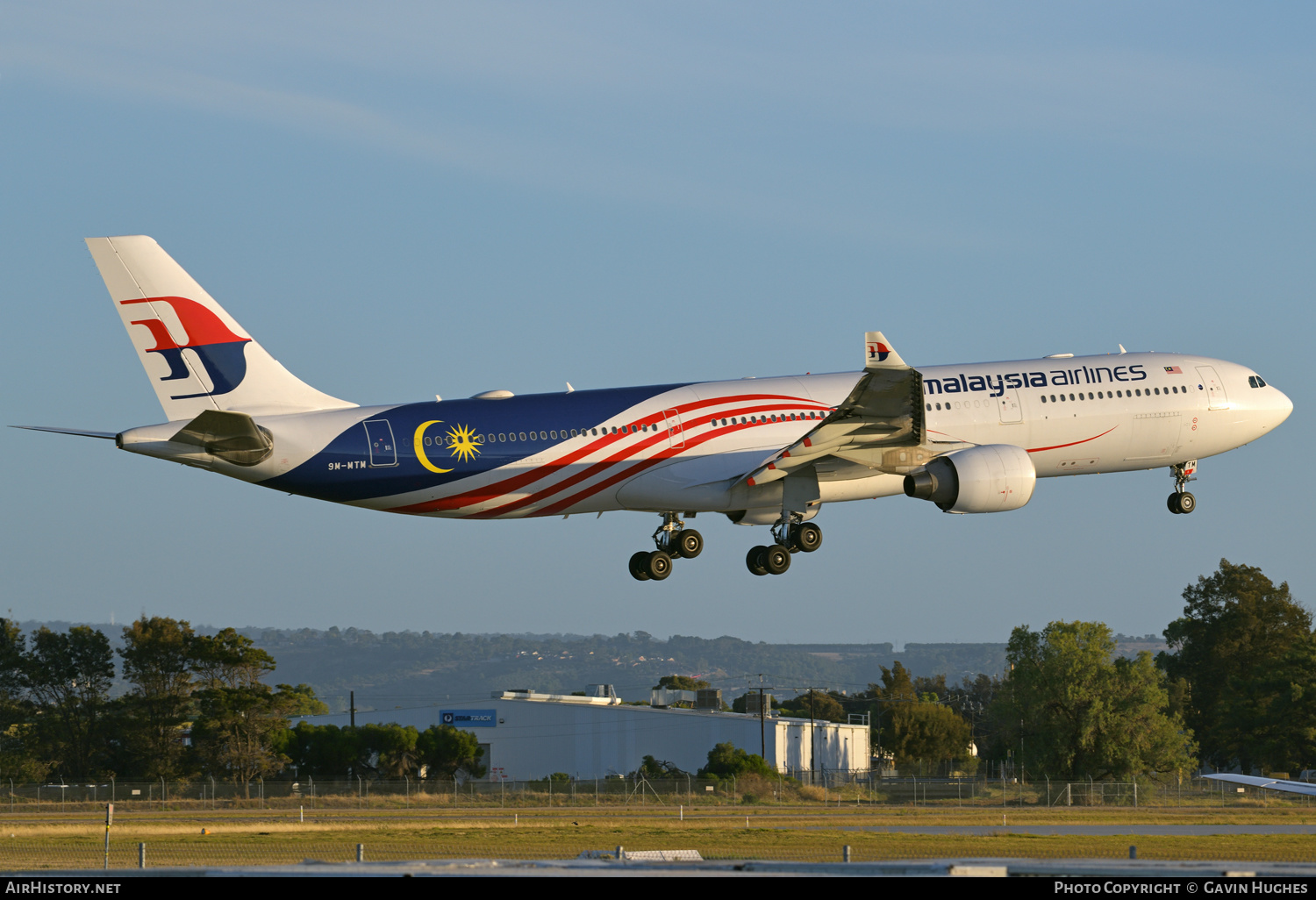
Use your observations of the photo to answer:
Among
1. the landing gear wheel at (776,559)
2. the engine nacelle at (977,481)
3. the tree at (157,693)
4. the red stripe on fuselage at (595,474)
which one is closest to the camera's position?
the red stripe on fuselage at (595,474)

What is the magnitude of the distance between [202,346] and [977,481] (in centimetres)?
1977

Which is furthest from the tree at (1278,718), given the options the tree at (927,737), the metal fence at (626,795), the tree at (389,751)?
the tree at (389,751)

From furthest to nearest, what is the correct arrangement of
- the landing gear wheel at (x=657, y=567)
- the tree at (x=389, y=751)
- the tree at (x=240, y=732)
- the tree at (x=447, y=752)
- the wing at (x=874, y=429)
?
the tree at (x=447, y=752)
the tree at (x=389, y=751)
the tree at (x=240, y=732)
the landing gear wheel at (x=657, y=567)
the wing at (x=874, y=429)

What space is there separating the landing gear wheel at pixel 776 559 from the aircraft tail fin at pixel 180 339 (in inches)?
A: 516

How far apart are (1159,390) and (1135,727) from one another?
48834 mm

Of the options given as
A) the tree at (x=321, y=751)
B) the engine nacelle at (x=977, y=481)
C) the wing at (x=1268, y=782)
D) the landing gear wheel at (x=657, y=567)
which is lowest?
the tree at (x=321, y=751)

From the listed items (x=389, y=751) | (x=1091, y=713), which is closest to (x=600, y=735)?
(x=389, y=751)

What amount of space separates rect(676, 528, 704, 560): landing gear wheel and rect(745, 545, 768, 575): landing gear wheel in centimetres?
A: 177

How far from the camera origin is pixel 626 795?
6962cm

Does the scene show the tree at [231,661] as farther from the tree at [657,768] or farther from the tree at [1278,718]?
the tree at [1278,718]

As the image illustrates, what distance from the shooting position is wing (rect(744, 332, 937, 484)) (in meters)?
34.7

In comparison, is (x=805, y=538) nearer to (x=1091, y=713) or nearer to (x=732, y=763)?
(x=1091, y=713)

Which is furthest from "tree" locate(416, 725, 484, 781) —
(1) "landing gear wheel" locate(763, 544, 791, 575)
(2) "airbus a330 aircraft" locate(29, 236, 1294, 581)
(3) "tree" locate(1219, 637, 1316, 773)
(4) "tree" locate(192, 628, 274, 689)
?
(1) "landing gear wheel" locate(763, 544, 791, 575)

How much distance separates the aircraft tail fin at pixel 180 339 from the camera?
35.5 metres
